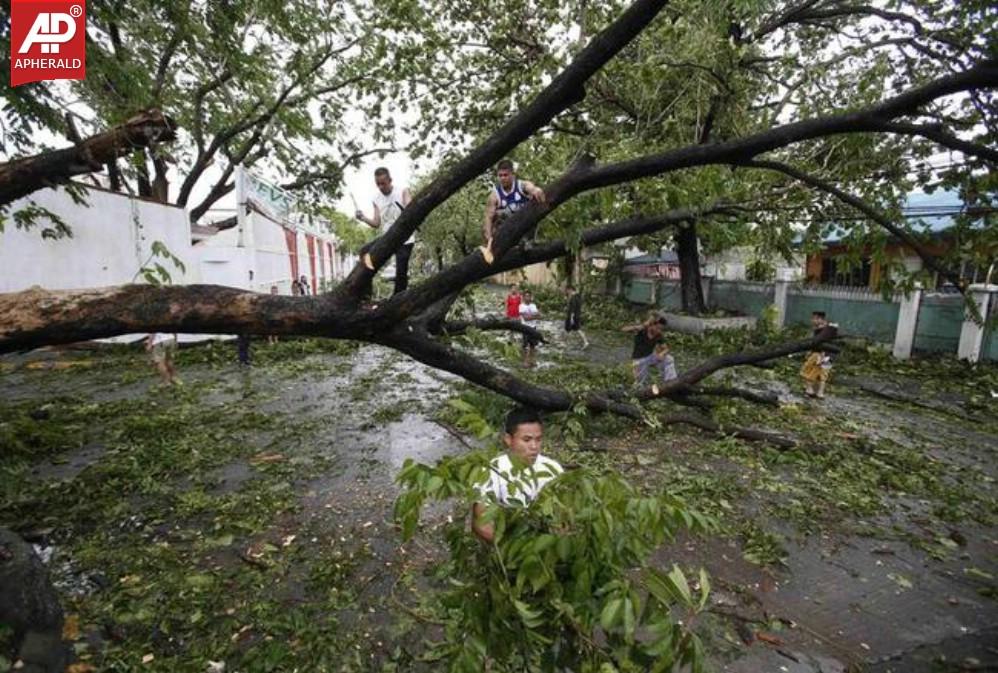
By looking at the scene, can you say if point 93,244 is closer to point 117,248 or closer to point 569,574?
point 117,248

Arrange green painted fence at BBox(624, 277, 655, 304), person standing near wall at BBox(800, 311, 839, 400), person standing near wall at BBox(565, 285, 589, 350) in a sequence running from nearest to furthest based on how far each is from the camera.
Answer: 1. person standing near wall at BBox(800, 311, 839, 400)
2. person standing near wall at BBox(565, 285, 589, 350)
3. green painted fence at BBox(624, 277, 655, 304)

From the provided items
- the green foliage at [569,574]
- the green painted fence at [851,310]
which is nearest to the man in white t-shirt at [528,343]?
the green foliage at [569,574]

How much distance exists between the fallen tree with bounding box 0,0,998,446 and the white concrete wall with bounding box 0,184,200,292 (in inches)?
220

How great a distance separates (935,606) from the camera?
11.0 ft

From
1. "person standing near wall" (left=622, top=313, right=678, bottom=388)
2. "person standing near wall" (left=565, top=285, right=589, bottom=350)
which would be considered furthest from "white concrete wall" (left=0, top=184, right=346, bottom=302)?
"person standing near wall" (left=622, top=313, right=678, bottom=388)

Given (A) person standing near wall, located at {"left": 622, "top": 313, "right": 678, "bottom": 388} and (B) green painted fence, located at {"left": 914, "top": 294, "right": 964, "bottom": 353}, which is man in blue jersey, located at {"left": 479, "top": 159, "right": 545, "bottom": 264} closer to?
(A) person standing near wall, located at {"left": 622, "top": 313, "right": 678, "bottom": 388}

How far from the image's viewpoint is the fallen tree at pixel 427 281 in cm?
293

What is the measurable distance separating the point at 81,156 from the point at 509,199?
3439 mm

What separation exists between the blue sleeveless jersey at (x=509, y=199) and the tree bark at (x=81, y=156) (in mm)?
2760

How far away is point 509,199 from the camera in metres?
4.98

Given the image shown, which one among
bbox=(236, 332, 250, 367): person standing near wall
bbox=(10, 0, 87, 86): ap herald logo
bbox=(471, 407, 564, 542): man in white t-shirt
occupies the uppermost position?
bbox=(10, 0, 87, 86): ap herald logo

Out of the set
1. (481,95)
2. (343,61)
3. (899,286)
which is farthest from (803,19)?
(343,61)

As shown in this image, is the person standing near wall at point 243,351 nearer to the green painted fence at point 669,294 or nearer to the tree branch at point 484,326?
the tree branch at point 484,326

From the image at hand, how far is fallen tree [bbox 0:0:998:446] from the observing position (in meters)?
2.93
